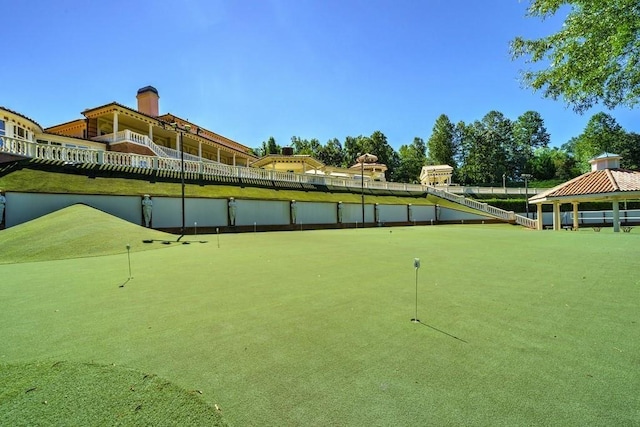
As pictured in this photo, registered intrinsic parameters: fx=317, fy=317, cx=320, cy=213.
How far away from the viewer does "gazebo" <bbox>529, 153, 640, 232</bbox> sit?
19.4 m

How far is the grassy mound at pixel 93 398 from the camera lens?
2107 millimetres

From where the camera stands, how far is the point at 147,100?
107ft

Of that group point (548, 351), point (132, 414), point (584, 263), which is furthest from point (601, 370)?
point (584, 263)

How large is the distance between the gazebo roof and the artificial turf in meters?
16.9

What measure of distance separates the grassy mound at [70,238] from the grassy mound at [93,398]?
8087 mm

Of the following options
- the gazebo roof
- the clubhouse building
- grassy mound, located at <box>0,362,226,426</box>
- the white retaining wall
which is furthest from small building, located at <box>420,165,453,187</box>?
grassy mound, located at <box>0,362,226,426</box>

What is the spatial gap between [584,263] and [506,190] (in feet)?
154

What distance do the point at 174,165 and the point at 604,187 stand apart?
28088 mm

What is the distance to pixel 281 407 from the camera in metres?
2.27

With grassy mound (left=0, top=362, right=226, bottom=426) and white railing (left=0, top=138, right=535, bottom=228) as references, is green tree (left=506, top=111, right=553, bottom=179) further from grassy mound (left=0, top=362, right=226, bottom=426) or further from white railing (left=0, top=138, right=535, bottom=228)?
grassy mound (left=0, top=362, right=226, bottom=426)

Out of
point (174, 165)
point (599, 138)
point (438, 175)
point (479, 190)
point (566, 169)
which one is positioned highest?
point (599, 138)

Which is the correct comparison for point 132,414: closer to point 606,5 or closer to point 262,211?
point 606,5

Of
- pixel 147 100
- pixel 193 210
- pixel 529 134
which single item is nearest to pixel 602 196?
pixel 193 210

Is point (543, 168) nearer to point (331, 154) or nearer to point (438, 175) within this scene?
point (438, 175)
